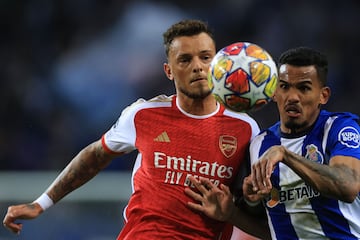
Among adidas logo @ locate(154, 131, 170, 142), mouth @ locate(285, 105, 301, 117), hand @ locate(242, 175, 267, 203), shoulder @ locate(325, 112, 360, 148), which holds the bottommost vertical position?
hand @ locate(242, 175, 267, 203)

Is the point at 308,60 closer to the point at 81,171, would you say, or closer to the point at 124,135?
the point at 124,135

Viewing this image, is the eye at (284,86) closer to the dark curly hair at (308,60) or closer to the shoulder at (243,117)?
the dark curly hair at (308,60)

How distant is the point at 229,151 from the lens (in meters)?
5.10

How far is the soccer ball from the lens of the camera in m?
4.46

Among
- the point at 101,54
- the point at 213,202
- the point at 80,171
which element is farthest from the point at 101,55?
the point at 213,202

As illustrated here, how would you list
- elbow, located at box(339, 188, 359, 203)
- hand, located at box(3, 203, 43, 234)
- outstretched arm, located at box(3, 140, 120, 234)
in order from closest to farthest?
elbow, located at box(339, 188, 359, 203) → hand, located at box(3, 203, 43, 234) → outstretched arm, located at box(3, 140, 120, 234)

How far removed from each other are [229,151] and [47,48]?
5944mm

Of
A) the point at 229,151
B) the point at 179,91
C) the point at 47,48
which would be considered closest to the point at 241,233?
the point at 229,151

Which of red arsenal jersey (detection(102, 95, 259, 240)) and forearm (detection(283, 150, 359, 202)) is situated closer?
forearm (detection(283, 150, 359, 202))

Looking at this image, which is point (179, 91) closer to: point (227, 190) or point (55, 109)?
point (227, 190)

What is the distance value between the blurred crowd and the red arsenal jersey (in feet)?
12.3

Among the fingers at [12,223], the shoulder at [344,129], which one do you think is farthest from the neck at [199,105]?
the fingers at [12,223]

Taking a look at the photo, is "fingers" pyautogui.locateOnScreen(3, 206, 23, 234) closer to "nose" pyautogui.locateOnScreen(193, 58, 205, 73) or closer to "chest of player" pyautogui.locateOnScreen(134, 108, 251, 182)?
"chest of player" pyautogui.locateOnScreen(134, 108, 251, 182)

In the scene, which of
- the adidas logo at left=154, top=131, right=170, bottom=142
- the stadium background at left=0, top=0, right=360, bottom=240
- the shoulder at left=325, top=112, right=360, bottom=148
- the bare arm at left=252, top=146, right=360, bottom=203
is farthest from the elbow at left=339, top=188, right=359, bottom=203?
the stadium background at left=0, top=0, right=360, bottom=240
